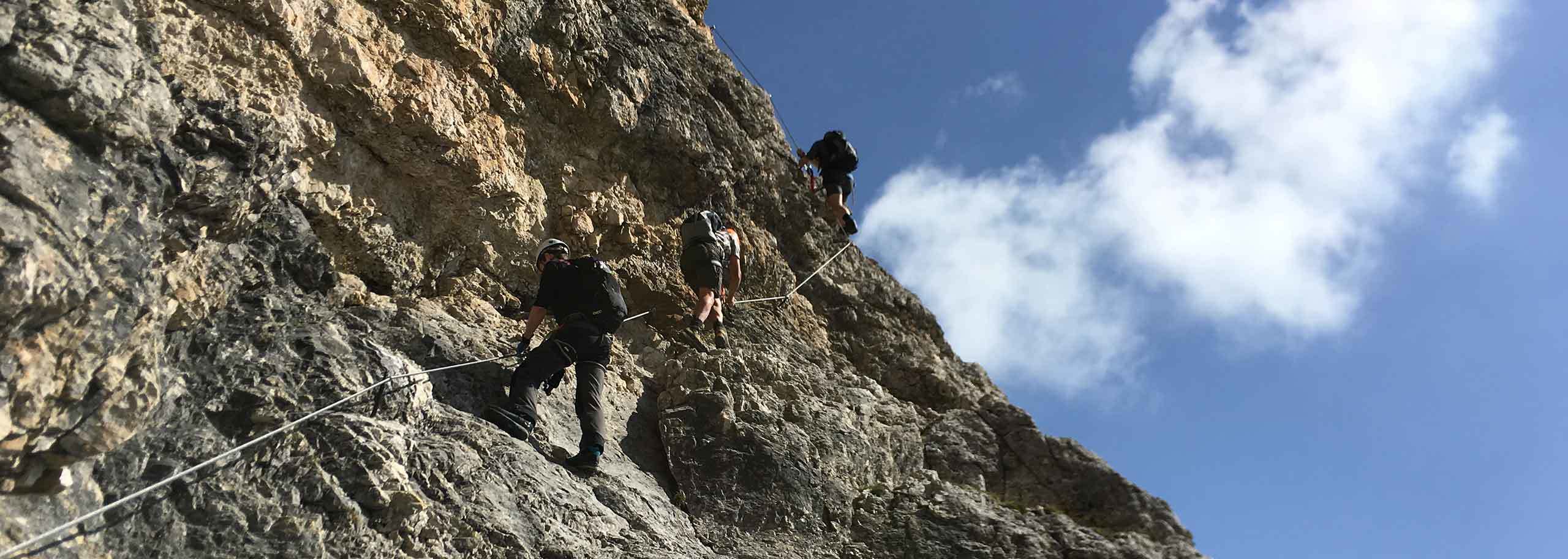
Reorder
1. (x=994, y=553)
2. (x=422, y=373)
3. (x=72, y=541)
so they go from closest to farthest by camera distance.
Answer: (x=72, y=541) < (x=422, y=373) < (x=994, y=553)

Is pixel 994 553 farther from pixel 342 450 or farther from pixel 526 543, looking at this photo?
pixel 342 450

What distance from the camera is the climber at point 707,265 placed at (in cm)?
838

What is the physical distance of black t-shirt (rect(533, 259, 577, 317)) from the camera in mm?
6926

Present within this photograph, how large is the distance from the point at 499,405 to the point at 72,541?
2500 millimetres

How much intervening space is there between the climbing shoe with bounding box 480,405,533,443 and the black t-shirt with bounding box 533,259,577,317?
98 centimetres

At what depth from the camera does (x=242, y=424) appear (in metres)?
4.72

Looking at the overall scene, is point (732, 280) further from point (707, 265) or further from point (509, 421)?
point (509, 421)

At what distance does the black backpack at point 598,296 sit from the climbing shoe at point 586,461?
A: 0.91 meters

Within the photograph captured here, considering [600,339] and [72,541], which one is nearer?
[72,541]

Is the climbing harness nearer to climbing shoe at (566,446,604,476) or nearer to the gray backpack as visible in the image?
climbing shoe at (566,446,604,476)

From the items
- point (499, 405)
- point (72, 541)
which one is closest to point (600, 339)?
point (499, 405)

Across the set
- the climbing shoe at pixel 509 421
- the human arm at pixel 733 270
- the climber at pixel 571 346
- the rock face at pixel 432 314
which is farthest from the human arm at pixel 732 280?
the climbing shoe at pixel 509 421

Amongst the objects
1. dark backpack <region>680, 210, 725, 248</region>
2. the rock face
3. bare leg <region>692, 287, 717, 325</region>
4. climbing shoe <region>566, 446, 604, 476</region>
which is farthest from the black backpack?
dark backpack <region>680, 210, 725, 248</region>

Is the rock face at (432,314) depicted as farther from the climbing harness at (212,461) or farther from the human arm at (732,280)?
the human arm at (732,280)
